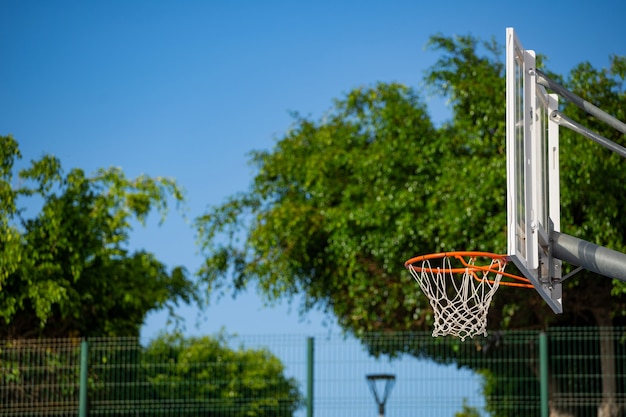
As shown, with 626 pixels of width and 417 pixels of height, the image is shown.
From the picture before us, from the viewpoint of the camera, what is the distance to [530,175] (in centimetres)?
696

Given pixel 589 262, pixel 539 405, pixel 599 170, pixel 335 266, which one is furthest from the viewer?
pixel 335 266

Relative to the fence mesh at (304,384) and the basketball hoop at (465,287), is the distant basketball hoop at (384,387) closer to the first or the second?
the fence mesh at (304,384)

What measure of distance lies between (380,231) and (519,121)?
9815 mm

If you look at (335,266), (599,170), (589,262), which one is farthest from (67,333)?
(589,262)

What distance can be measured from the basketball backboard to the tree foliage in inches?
307

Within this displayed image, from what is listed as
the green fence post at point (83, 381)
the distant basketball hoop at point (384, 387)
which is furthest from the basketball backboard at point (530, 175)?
the green fence post at point (83, 381)

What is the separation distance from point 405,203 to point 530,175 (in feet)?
30.4

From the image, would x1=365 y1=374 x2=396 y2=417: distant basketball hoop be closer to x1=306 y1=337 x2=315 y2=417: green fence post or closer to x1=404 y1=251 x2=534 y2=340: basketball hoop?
x1=306 y1=337 x2=315 y2=417: green fence post

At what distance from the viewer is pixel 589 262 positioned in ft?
22.4

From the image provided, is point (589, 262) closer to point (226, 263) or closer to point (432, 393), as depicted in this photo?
point (432, 393)

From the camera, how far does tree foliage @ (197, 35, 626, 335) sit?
50.8ft

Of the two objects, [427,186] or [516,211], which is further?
[427,186]

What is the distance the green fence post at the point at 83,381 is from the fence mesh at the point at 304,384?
0.18m

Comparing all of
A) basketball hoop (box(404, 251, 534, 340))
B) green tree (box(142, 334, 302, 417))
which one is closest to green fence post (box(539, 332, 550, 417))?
green tree (box(142, 334, 302, 417))
